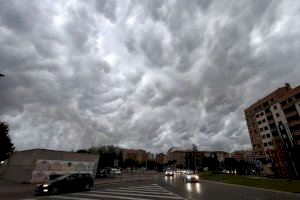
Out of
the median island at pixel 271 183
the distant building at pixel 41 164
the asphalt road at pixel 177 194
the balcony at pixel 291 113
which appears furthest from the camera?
the balcony at pixel 291 113

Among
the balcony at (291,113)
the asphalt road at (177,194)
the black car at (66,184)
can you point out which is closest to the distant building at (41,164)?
the black car at (66,184)

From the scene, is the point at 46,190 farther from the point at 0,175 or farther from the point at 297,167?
the point at 297,167

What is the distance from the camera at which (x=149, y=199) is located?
14.1 m

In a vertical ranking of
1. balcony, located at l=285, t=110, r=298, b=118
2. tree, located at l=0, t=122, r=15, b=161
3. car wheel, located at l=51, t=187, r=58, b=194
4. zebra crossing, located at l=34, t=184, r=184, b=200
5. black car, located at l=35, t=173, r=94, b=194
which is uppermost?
balcony, located at l=285, t=110, r=298, b=118

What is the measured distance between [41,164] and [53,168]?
210 centimetres

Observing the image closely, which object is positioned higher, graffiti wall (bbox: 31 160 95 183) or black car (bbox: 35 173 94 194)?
graffiti wall (bbox: 31 160 95 183)

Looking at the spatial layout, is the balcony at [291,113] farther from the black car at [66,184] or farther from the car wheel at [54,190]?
the car wheel at [54,190]

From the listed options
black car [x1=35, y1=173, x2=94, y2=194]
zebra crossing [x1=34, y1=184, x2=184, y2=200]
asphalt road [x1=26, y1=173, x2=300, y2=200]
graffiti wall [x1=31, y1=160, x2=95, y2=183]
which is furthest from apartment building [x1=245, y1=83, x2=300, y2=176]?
black car [x1=35, y1=173, x2=94, y2=194]

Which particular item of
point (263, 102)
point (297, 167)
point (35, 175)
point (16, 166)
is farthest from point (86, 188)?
point (263, 102)

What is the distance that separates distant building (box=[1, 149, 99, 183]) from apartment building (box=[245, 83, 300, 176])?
132 feet

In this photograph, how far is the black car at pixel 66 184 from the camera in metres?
16.8

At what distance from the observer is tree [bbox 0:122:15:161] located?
40.2 m

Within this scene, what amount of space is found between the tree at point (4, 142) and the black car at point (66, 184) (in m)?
26.9

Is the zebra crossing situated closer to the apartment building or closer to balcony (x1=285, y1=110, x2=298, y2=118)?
the apartment building
